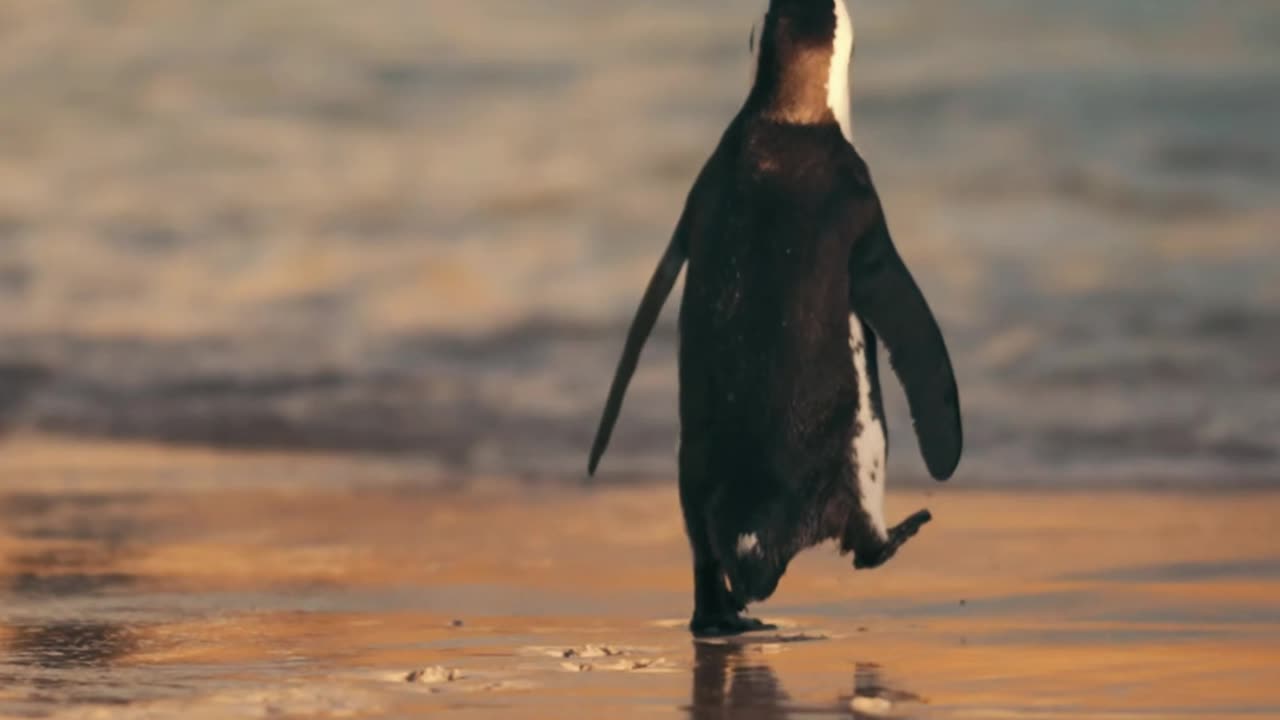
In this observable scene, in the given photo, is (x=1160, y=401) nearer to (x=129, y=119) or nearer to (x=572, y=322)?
(x=572, y=322)

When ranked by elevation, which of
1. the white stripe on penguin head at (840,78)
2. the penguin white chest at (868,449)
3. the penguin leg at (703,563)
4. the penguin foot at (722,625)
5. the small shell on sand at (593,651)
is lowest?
the small shell on sand at (593,651)

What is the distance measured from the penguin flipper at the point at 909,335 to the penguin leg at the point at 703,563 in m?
0.47

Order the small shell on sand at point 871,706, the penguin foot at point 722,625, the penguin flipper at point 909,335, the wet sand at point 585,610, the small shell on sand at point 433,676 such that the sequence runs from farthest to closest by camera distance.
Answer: the penguin flipper at point 909,335 → the penguin foot at point 722,625 → the small shell on sand at point 433,676 → the wet sand at point 585,610 → the small shell on sand at point 871,706

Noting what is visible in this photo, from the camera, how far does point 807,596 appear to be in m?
6.25

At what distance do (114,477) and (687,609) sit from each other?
472 cm

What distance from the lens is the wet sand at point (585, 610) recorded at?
4.56 metres

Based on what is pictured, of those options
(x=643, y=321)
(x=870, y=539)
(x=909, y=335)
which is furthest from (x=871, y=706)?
(x=643, y=321)

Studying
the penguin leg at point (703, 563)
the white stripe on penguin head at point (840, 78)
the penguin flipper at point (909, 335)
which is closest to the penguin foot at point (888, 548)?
the penguin flipper at point (909, 335)

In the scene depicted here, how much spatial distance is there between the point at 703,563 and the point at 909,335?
2.17 ft

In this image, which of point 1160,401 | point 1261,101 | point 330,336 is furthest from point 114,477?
point 1261,101

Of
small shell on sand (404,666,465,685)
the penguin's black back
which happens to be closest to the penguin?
the penguin's black back

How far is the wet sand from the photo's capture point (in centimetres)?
456

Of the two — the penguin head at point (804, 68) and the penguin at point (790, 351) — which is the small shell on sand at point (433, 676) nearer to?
the penguin at point (790, 351)

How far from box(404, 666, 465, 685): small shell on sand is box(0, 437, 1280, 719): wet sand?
1cm
